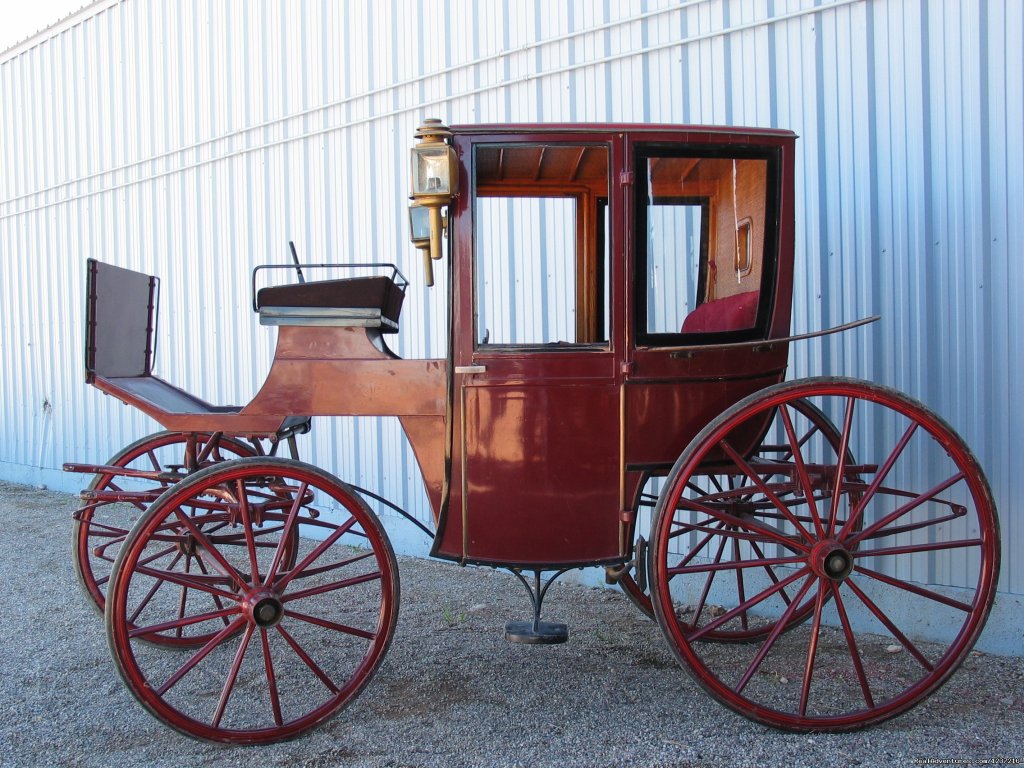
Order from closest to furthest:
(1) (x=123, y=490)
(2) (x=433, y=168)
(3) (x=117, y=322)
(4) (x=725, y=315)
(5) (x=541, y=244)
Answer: (2) (x=433, y=168), (4) (x=725, y=315), (3) (x=117, y=322), (1) (x=123, y=490), (5) (x=541, y=244)

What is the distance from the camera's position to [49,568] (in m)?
→ 5.53

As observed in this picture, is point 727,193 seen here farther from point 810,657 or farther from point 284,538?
point 284,538

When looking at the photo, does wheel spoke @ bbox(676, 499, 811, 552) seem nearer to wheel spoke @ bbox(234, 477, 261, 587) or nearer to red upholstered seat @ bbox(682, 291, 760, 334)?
red upholstered seat @ bbox(682, 291, 760, 334)

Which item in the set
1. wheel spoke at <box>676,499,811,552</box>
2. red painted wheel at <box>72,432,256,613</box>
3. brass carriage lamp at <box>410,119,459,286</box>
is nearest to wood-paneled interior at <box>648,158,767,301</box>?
brass carriage lamp at <box>410,119,459,286</box>

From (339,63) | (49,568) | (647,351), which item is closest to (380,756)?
(647,351)

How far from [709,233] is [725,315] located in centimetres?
35

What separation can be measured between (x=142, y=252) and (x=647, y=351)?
231 inches

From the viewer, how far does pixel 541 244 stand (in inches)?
190

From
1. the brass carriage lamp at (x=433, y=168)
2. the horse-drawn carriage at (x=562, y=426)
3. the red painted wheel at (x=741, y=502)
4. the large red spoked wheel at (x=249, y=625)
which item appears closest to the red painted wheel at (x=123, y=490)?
the horse-drawn carriage at (x=562, y=426)

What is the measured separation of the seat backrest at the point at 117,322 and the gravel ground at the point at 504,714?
1321 mm

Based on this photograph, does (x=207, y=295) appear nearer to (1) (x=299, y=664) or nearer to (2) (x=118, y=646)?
(1) (x=299, y=664)

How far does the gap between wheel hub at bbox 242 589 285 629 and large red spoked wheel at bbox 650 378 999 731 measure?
1.28 m

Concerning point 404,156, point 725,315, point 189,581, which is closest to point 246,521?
point 189,581

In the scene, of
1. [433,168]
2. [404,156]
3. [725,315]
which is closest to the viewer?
[433,168]
